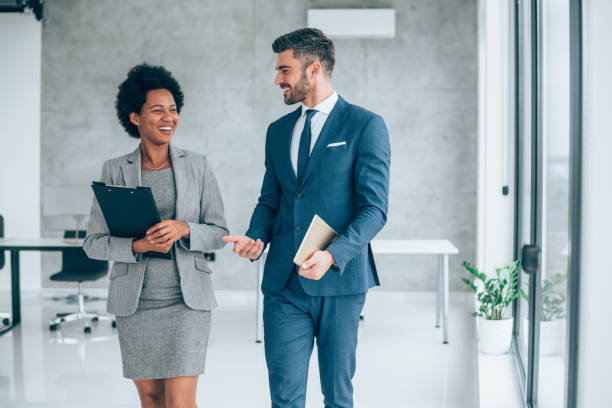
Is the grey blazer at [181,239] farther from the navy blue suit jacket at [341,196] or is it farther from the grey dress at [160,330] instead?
the navy blue suit jacket at [341,196]

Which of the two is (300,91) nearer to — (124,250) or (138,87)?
(138,87)

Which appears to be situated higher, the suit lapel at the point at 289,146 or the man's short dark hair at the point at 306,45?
the man's short dark hair at the point at 306,45

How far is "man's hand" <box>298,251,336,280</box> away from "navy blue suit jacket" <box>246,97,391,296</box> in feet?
0.27

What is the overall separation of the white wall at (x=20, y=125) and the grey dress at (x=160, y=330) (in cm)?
530

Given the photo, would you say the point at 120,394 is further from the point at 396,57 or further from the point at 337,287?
the point at 396,57

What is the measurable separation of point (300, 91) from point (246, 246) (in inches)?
21.7

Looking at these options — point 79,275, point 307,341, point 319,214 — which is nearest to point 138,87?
point 319,214

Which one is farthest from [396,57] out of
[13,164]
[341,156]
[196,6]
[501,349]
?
[341,156]

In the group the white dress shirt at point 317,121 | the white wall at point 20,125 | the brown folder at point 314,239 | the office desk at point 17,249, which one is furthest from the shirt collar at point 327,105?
the white wall at point 20,125

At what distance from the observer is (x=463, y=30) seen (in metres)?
6.50

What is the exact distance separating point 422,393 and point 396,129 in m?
3.56

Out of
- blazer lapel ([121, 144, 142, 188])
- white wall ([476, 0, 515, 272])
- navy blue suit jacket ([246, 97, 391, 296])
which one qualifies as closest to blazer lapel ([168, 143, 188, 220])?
blazer lapel ([121, 144, 142, 188])

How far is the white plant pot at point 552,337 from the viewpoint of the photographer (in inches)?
82.0

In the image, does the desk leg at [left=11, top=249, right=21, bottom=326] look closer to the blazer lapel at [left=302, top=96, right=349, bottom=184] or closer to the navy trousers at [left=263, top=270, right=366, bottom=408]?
the navy trousers at [left=263, top=270, right=366, bottom=408]
